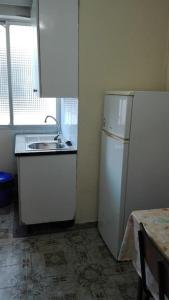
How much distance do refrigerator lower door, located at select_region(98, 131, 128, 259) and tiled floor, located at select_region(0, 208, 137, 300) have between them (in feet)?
0.60

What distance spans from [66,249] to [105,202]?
0.58 meters

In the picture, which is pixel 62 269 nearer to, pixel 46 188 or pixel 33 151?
pixel 46 188

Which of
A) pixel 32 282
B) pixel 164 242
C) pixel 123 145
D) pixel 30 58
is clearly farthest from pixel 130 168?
pixel 30 58

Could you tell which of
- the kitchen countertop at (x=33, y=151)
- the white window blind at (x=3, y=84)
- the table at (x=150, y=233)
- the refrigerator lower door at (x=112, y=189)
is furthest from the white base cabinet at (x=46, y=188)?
the white window blind at (x=3, y=84)

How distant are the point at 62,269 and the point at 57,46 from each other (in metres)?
1.95

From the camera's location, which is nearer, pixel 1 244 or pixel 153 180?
pixel 153 180

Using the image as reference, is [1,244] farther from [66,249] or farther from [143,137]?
[143,137]

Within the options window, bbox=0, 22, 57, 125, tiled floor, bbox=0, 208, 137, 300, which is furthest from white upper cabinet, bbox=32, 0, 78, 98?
tiled floor, bbox=0, 208, 137, 300

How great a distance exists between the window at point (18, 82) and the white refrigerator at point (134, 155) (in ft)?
4.39

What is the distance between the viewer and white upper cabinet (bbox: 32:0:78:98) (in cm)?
218

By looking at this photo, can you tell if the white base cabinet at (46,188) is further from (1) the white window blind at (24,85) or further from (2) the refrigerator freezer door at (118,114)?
(1) the white window blind at (24,85)

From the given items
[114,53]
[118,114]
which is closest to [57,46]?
[114,53]

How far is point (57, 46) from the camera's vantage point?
7.40ft

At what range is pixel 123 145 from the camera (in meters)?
2.00
